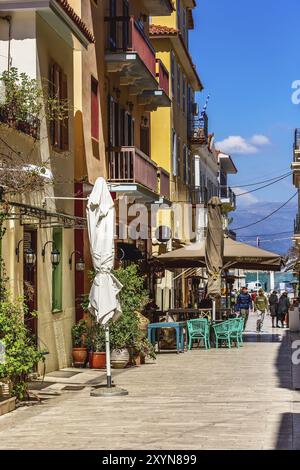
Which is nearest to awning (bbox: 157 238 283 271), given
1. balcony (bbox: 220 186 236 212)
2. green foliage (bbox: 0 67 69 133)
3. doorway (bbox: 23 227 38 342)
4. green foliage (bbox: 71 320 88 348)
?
green foliage (bbox: 71 320 88 348)

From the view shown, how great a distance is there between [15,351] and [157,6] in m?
21.0

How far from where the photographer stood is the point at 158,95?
30891mm

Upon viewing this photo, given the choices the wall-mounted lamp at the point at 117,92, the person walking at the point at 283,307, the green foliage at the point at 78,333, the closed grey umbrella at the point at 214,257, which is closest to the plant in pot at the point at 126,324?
the green foliage at the point at 78,333

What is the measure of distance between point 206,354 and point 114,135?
22.8 feet

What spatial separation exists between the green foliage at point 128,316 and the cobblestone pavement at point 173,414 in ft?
2.12

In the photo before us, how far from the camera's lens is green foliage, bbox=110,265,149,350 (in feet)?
63.3

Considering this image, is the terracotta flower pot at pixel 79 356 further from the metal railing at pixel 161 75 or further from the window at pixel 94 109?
the metal railing at pixel 161 75

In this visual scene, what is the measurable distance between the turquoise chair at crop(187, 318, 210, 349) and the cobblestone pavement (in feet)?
14.6

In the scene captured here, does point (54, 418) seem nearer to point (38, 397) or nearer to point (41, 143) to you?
point (38, 397)

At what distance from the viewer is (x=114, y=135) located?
26.6m

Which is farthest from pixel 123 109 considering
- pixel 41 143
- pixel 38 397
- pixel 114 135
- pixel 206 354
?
pixel 38 397

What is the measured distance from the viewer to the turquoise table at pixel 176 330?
22.9 metres
